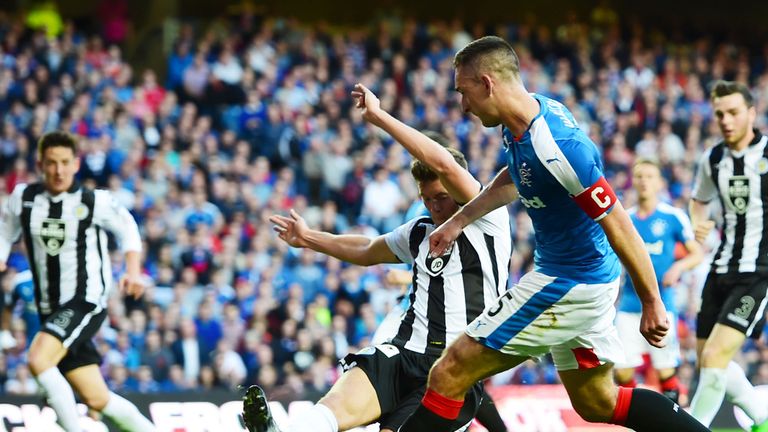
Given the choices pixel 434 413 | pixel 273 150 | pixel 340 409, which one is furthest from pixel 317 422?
pixel 273 150

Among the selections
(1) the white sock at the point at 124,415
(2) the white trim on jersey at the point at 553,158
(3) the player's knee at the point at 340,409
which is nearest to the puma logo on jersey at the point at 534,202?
(2) the white trim on jersey at the point at 553,158

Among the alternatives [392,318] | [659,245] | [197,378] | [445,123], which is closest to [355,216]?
[445,123]

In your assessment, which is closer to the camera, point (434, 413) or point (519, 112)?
point (519, 112)

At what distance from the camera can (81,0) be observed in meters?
21.5

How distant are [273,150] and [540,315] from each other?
1128 cm

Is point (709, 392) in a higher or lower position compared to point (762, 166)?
lower

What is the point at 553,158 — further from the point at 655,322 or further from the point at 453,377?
the point at 453,377

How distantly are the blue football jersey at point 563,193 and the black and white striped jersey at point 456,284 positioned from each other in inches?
21.5

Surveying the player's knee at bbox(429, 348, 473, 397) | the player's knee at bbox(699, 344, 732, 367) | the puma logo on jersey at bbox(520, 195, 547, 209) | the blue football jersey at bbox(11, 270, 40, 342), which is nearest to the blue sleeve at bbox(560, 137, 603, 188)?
the puma logo on jersey at bbox(520, 195, 547, 209)

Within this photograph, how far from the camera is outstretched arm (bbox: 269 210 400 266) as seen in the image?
19.9 ft

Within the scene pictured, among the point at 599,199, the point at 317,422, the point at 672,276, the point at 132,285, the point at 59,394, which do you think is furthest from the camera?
the point at 672,276

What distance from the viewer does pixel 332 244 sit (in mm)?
6129

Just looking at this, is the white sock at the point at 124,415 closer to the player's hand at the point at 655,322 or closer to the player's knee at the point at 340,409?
the player's knee at the point at 340,409

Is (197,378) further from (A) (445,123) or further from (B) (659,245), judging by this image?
(A) (445,123)
